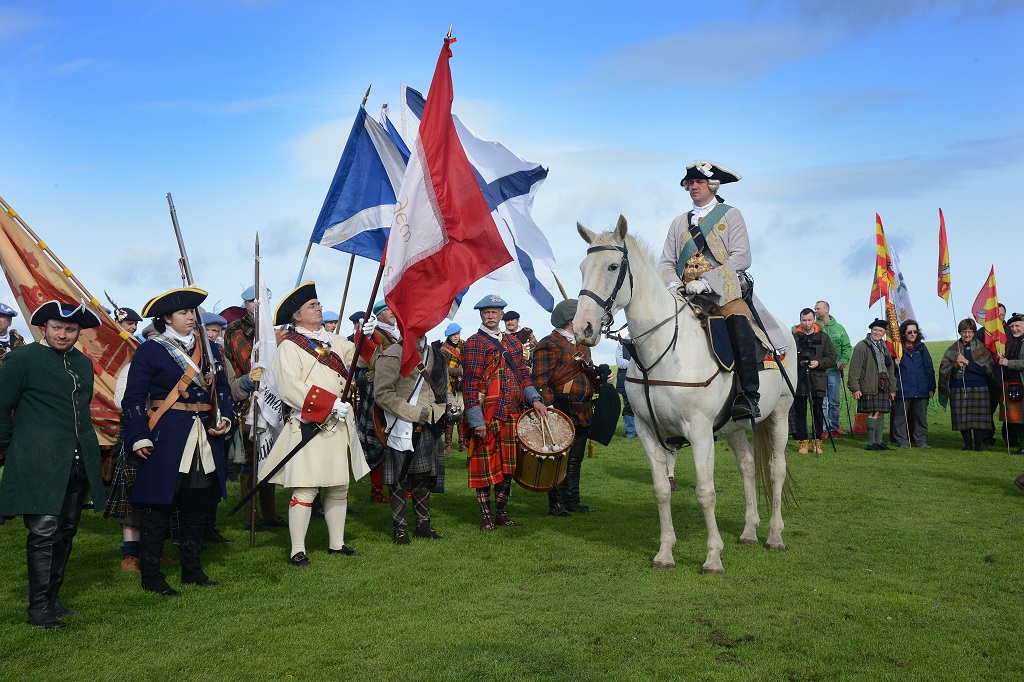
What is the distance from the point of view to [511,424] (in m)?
9.65

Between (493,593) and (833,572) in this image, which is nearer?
(493,593)

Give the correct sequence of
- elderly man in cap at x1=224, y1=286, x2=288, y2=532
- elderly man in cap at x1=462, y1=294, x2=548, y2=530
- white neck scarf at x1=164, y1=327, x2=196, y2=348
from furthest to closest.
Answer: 1. elderly man in cap at x1=224, y1=286, x2=288, y2=532
2. elderly man in cap at x1=462, y1=294, x2=548, y2=530
3. white neck scarf at x1=164, y1=327, x2=196, y2=348

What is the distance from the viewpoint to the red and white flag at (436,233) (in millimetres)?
7512

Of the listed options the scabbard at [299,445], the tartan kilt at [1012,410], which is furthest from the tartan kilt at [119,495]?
the tartan kilt at [1012,410]

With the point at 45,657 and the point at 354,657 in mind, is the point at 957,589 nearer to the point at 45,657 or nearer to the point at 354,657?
the point at 354,657

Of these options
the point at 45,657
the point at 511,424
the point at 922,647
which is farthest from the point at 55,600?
the point at 922,647

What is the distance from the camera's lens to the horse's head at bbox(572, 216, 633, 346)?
702cm

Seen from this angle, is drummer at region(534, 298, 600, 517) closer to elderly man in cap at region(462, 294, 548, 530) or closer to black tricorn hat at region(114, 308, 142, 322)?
elderly man in cap at region(462, 294, 548, 530)

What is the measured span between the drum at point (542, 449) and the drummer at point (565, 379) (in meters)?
0.82

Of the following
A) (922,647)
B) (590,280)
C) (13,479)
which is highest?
(590,280)

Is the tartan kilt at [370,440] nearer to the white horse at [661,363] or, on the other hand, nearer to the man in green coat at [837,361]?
the white horse at [661,363]

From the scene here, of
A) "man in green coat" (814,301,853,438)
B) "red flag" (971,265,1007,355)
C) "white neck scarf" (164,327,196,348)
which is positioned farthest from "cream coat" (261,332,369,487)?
"red flag" (971,265,1007,355)

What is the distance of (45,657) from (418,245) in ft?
13.7

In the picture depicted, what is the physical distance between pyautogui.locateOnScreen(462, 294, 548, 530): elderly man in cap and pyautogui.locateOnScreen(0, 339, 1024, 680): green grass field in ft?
2.25
